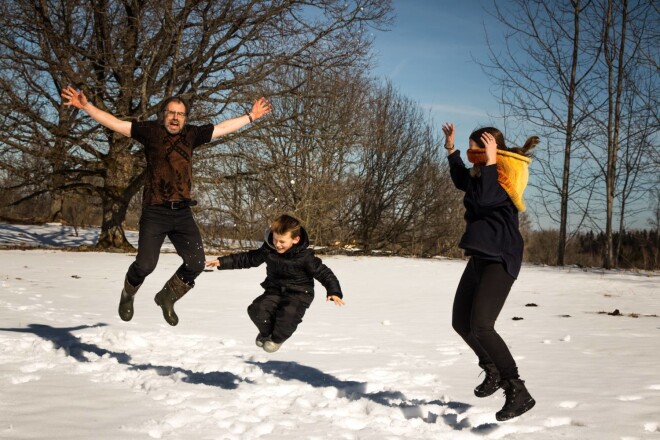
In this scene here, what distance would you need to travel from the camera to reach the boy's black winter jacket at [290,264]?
492 cm

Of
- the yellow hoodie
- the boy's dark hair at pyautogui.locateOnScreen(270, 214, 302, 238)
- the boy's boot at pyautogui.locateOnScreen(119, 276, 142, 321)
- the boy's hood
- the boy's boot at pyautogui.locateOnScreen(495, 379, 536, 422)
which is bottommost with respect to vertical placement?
the boy's boot at pyautogui.locateOnScreen(495, 379, 536, 422)

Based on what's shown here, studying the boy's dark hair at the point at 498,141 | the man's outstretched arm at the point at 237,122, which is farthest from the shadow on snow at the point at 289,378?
the man's outstretched arm at the point at 237,122

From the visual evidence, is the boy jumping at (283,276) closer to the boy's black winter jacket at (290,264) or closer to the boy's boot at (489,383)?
the boy's black winter jacket at (290,264)

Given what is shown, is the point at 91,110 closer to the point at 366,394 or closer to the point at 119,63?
the point at 366,394

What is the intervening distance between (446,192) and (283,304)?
917 inches

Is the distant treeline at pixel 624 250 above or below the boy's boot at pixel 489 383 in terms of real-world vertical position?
above

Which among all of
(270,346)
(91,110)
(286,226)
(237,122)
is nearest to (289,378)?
(270,346)

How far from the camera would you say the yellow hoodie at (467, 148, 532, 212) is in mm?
3957

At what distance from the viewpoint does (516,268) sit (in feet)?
12.9

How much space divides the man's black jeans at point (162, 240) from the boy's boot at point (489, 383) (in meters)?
2.60

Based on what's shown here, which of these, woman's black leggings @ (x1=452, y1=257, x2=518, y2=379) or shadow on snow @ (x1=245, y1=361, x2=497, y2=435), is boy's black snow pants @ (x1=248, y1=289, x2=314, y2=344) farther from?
woman's black leggings @ (x1=452, y1=257, x2=518, y2=379)

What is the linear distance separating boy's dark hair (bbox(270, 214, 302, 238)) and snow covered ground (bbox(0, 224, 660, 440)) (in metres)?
1.27

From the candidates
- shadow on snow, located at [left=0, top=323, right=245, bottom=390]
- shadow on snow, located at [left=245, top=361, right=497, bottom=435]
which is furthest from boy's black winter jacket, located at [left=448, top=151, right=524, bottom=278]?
shadow on snow, located at [left=0, top=323, right=245, bottom=390]

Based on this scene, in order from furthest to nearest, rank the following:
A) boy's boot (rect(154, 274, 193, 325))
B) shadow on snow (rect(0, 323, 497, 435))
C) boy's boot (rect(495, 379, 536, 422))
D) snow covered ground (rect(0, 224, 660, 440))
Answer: boy's boot (rect(154, 274, 193, 325)), shadow on snow (rect(0, 323, 497, 435)), snow covered ground (rect(0, 224, 660, 440)), boy's boot (rect(495, 379, 536, 422))
